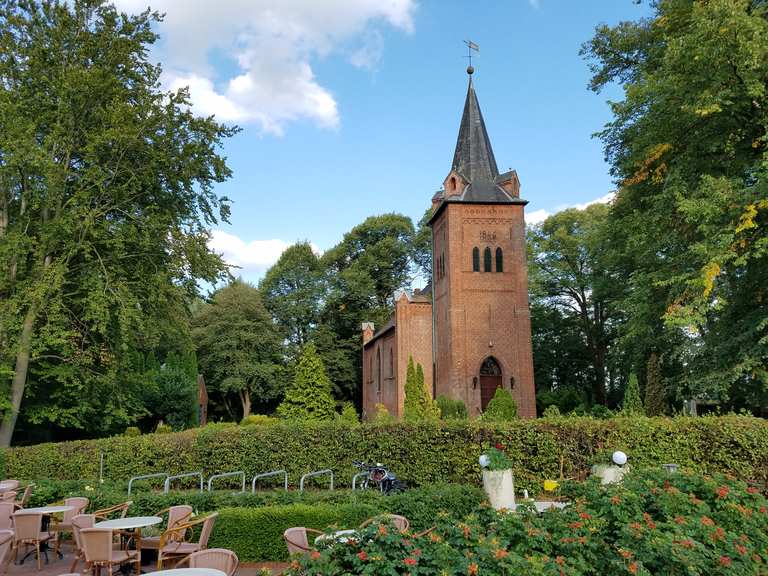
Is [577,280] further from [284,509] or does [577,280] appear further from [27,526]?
[27,526]

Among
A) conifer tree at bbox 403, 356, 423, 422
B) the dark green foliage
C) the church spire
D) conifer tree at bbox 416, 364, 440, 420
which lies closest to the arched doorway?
the dark green foliage

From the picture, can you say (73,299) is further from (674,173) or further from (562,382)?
(562,382)

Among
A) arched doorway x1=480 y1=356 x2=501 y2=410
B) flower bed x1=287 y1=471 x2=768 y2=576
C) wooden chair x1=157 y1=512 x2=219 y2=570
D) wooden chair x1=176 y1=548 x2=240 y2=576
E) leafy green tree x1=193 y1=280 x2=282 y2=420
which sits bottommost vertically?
wooden chair x1=157 y1=512 x2=219 y2=570

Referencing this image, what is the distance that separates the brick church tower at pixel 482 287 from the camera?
2814cm

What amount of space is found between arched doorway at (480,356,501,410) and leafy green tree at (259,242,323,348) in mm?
23511

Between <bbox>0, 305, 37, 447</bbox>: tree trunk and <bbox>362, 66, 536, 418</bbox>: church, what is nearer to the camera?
<bbox>0, 305, 37, 447</bbox>: tree trunk

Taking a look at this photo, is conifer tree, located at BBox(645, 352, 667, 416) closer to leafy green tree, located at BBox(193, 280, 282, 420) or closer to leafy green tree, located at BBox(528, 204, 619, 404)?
leafy green tree, located at BBox(528, 204, 619, 404)

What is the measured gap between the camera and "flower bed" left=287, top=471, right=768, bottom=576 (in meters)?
4.26

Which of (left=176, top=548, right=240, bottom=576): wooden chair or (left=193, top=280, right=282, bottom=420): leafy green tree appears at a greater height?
(left=193, top=280, right=282, bottom=420): leafy green tree

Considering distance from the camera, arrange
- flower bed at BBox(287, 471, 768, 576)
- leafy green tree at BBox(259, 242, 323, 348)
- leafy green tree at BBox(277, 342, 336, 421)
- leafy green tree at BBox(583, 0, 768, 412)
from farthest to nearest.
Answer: leafy green tree at BBox(259, 242, 323, 348) → leafy green tree at BBox(277, 342, 336, 421) → leafy green tree at BBox(583, 0, 768, 412) → flower bed at BBox(287, 471, 768, 576)

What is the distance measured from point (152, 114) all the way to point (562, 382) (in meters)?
34.7

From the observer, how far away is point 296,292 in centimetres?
5075

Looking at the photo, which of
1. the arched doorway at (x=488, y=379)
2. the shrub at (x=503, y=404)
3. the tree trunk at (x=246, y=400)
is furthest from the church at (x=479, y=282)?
the tree trunk at (x=246, y=400)

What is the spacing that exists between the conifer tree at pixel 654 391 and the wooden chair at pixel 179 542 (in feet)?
63.2
